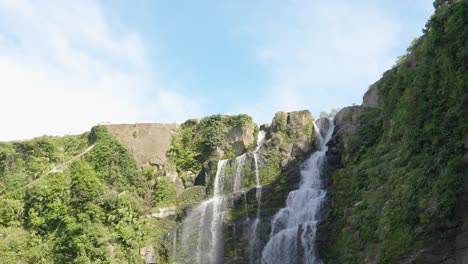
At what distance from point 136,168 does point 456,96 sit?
904 inches

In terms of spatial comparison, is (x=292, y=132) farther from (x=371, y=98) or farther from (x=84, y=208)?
(x=84, y=208)

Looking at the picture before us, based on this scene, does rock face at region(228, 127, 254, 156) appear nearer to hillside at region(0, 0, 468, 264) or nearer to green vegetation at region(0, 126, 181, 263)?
hillside at region(0, 0, 468, 264)

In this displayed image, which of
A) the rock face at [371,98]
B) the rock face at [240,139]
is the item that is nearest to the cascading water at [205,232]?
the rock face at [240,139]

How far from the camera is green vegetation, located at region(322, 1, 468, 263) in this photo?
538 inches

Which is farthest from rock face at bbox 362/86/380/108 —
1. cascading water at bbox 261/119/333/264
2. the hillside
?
cascading water at bbox 261/119/333/264

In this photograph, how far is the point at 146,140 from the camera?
3488 cm

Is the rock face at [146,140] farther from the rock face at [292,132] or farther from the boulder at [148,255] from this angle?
the boulder at [148,255]

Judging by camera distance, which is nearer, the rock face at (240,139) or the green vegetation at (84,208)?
the green vegetation at (84,208)

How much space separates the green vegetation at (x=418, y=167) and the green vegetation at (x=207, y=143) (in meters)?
14.6

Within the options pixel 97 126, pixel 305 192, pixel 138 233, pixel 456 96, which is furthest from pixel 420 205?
pixel 97 126

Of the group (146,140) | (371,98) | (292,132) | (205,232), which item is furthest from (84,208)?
(371,98)

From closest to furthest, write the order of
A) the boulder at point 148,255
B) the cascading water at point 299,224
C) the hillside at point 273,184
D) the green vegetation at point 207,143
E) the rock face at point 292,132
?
the hillside at point 273,184, the cascading water at point 299,224, the boulder at point 148,255, the rock face at point 292,132, the green vegetation at point 207,143

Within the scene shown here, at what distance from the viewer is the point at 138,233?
26984 mm

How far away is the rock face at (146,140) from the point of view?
33894 millimetres
